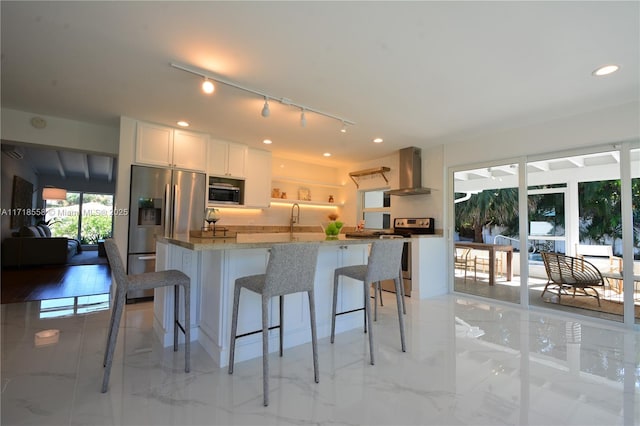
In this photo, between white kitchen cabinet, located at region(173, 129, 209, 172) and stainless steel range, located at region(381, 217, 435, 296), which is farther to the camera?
stainless steel range, located at region(381, 217, 435, 296)

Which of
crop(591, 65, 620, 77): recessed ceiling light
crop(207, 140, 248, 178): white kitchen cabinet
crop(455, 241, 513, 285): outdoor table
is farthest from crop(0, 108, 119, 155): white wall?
crop(591, 65, 620, 77): recessed ceiling light

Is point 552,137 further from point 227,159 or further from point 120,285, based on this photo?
point 120,285

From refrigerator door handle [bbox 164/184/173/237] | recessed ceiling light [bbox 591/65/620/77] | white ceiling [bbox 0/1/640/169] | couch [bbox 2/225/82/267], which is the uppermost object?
recessed ceiling light [bbox 591/65/620/77]

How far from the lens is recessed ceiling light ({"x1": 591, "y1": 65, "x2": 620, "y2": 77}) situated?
2.47 meters

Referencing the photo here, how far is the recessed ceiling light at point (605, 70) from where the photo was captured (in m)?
2.47

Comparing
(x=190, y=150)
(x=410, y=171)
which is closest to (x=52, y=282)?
(x=190, y=150)

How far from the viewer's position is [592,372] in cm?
222

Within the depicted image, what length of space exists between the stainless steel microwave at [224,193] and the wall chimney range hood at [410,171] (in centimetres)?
265

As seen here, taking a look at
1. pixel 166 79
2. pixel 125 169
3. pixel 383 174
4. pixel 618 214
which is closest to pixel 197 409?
pixel 166 79

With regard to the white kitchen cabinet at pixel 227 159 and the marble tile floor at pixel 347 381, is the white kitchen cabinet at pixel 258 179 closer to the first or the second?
the white kitchen cabinet at pixel 227 159

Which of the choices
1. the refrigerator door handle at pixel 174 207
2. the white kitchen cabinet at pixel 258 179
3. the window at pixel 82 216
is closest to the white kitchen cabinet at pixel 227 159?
the white kitchen cabinet at pixel 258 179

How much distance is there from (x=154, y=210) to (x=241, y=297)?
245cm

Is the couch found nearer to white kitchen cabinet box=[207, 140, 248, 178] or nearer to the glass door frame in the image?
white kitchen cabinet box=[207, 140, 248, 178]

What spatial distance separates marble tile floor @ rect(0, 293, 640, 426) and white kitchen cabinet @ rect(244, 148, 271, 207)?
2.58 metres
